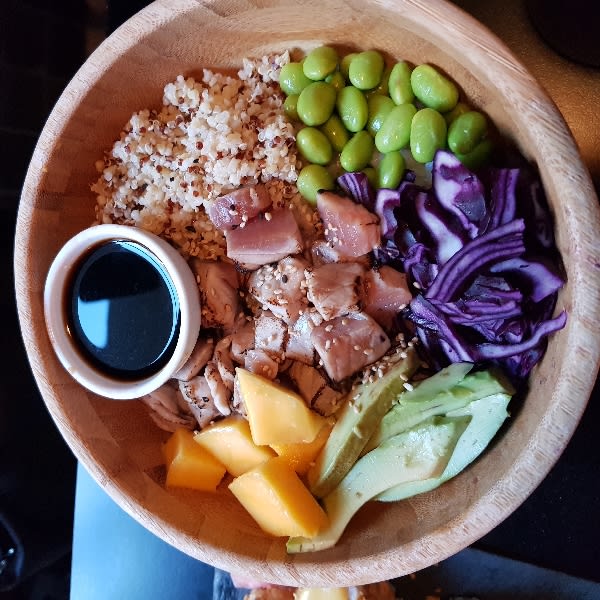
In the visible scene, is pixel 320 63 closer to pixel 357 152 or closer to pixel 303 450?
pixel 357 152

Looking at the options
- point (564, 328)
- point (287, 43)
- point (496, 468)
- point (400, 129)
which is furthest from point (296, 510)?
point (287, 43)

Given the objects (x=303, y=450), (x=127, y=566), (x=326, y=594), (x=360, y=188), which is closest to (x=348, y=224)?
(x=360, y=188)

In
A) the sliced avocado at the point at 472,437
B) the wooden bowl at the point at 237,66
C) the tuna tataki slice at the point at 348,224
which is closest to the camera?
the wooden bowl at the point at 237,66

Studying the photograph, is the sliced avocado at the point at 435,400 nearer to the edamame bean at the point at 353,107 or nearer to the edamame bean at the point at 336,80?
the edamame bean at the point at 353,107

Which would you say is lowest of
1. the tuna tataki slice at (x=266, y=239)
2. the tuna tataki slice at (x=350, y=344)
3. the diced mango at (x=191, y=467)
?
the diced mango at (x=191, y=467)

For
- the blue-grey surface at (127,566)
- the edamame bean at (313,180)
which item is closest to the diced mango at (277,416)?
the edamame bean at (313,180)

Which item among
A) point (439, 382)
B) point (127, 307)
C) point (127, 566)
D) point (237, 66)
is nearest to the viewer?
point (439, 382)
